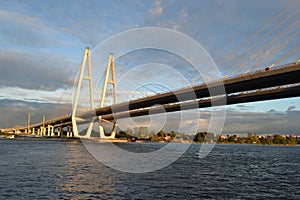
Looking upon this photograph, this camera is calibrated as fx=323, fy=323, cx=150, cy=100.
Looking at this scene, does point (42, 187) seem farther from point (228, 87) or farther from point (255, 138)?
point (255, 138)

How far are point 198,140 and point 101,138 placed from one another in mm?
81849

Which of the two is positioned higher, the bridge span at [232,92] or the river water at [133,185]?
the bridge span at [232,92]

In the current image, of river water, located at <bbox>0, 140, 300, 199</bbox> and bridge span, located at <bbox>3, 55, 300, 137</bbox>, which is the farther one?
bridge span, located at <bbox>3, 55, 300, 137</bbox>

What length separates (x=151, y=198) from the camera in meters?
13.0

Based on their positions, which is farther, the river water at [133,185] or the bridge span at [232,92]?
the bridge span at [232,92]

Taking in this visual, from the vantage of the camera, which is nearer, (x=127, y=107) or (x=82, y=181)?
(x=82, y=181)

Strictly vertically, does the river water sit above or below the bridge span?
below

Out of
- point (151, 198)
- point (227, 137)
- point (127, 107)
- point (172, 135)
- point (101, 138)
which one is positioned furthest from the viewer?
point (227, 137)

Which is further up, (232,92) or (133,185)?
(232,92)

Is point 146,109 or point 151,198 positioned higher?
point 146,109

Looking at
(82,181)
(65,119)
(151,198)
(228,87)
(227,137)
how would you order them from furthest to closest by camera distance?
(227,137) < (65,119) < (228,87) < (82,181) < (151,198)

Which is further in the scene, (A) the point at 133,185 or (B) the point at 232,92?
(B) the point at 232,92

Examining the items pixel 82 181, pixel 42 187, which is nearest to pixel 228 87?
pixel 82 181

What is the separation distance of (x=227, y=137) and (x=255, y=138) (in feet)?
53.4
